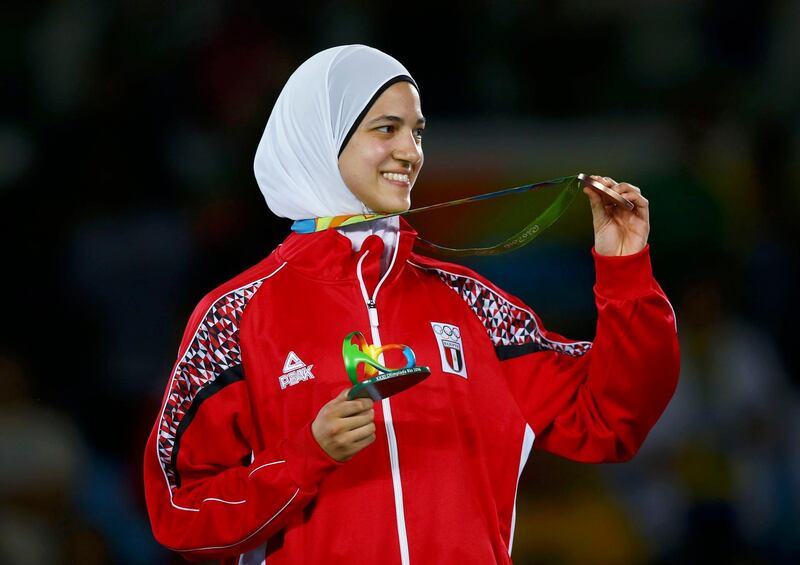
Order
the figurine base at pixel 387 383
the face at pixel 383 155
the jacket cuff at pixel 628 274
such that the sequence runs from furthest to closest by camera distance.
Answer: the face at pixel 383 155 < the jacket cuff at pixel 628 274 < the figurine base at pixel 387 383

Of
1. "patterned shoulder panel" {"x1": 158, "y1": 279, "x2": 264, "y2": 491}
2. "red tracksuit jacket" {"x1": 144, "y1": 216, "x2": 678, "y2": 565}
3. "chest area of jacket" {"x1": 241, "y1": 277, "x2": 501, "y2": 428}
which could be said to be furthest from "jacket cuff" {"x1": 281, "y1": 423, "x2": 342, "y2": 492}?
"patterned shoulder panel" {"x1": 158, "y1": 279, "x2": 264, "y2": 491}

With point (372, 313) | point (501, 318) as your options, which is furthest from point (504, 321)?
point (372, 313)

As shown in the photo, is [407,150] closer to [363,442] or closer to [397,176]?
[397,176]

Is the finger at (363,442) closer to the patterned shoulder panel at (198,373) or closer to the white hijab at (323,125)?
the patterned shoulder panel at (198,373)

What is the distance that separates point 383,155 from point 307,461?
0.55m

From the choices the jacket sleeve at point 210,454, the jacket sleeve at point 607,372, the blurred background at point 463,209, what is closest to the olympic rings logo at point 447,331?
the jacket sleeve at point 607,372

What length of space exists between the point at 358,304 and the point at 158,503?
1.53 feet

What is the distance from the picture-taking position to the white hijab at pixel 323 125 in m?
2.13

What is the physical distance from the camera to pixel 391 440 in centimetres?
200

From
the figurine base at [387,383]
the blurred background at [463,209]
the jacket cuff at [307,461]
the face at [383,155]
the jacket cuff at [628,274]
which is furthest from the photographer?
the blurred background at [463,209]

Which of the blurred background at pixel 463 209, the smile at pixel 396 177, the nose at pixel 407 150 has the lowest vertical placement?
the blurred background at pixel 463 209

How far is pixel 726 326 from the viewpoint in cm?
389

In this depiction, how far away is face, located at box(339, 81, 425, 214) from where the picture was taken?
2.13 metres

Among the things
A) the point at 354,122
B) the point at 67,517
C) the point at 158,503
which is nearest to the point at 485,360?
the point at 354,122
